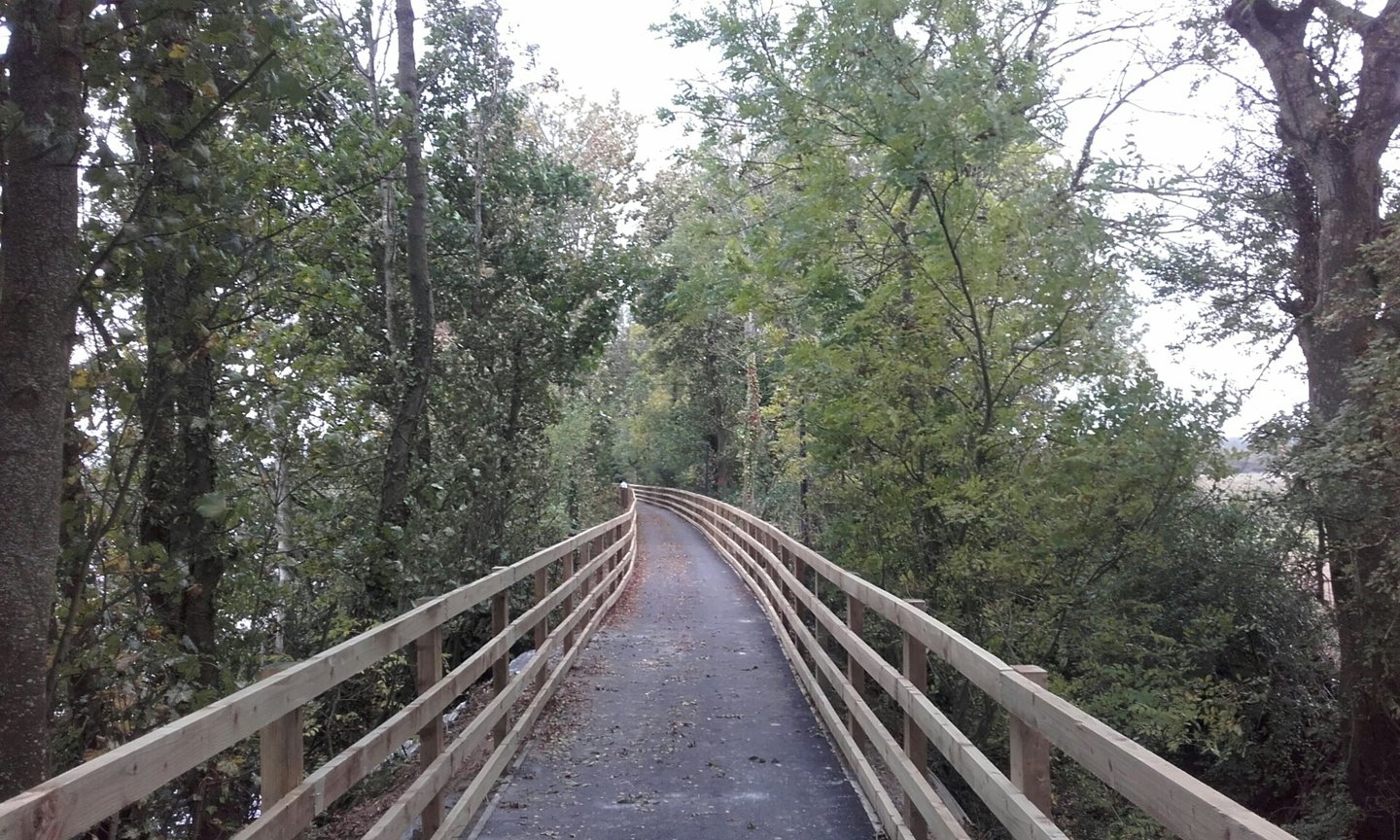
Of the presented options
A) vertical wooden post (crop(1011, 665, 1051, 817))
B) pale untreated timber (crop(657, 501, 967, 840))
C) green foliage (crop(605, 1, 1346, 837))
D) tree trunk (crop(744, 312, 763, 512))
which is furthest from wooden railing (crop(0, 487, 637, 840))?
tree trunk (crop(744, 312, 763, 512))

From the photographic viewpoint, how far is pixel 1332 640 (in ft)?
31.6

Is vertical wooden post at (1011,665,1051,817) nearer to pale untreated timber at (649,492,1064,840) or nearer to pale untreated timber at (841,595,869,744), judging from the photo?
pale untreated timber at (649,492,1064,840)

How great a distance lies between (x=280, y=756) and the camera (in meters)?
2.86

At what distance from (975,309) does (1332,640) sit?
5328mm

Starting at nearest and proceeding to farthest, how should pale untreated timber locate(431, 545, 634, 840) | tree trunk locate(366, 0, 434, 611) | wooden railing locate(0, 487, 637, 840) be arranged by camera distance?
wooden railing locate(0, 487, 637, 840)
pale untreated timber locate(431, 545, 634, 840)
tree trunk locate(366, 0, 434, 611)

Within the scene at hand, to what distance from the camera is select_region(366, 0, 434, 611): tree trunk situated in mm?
8609

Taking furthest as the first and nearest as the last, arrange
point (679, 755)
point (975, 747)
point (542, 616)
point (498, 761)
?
point (542, 616) < point (679, 755) < point (498, 761) < point (975, 747)

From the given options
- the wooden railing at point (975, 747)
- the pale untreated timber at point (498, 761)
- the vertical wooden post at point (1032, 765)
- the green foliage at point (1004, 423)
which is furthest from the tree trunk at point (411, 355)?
the vertical wooden post at point (1032, 765)

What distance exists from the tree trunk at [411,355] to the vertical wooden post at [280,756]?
5472mm

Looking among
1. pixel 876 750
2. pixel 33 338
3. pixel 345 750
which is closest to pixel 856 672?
pixel 876 750

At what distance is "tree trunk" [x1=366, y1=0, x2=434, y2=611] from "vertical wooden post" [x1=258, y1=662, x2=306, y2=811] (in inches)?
215

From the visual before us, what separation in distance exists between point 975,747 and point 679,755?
8.27ft

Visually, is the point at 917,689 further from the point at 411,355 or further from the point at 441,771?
the point at 411,355

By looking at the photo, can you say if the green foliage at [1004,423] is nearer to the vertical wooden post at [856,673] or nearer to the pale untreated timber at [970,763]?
the vertical wooden post at [856,673]
